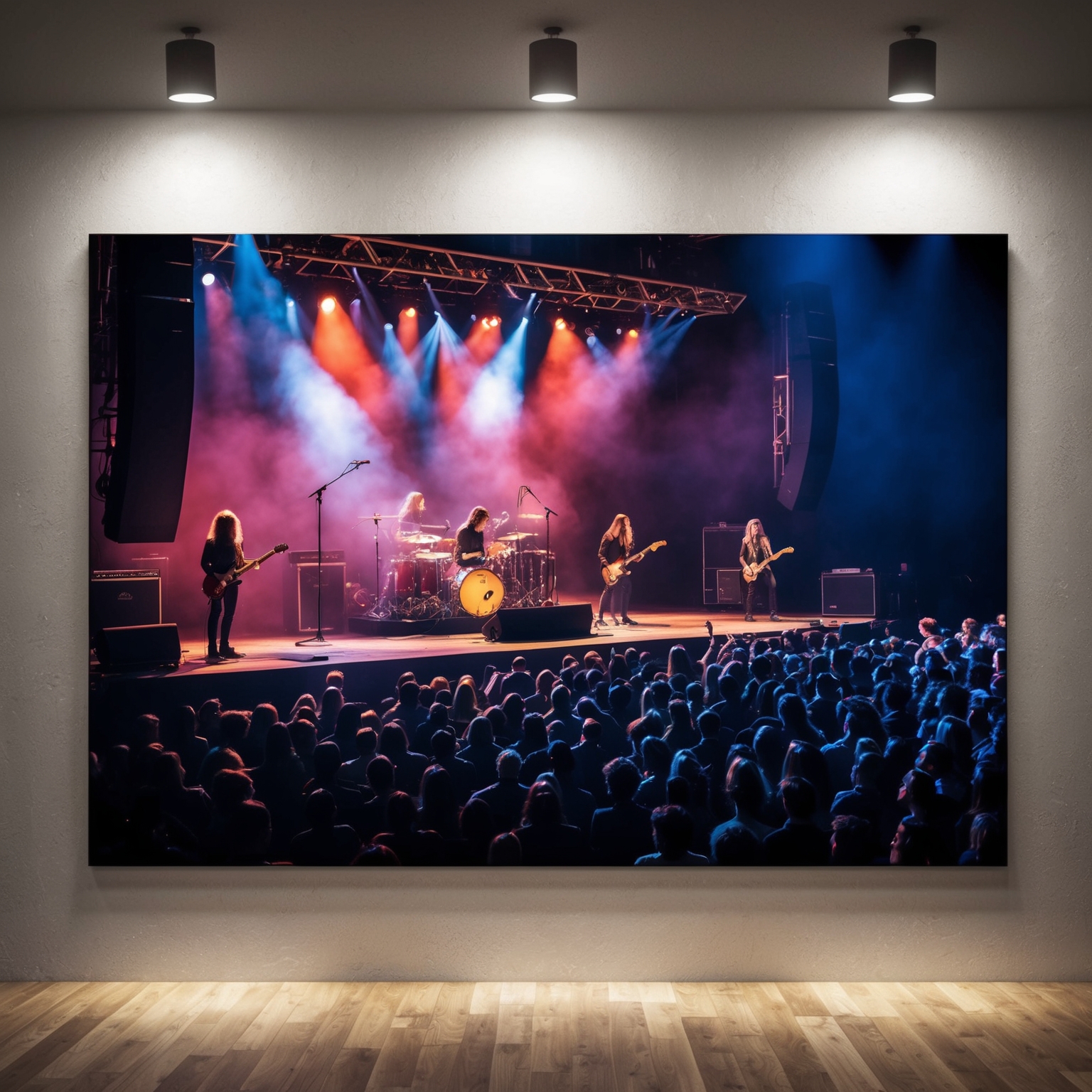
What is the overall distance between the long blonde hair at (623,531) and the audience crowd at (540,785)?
62cm

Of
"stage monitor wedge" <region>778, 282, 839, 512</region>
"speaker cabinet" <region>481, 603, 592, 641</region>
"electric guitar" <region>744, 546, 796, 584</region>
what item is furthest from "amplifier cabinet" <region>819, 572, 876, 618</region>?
"speaker cabinet" <region>481, 603, 592, 641</region>

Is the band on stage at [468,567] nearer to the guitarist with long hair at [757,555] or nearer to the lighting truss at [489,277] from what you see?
the guitarist with long hair at [757,555]

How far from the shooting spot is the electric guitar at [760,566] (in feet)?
12.5

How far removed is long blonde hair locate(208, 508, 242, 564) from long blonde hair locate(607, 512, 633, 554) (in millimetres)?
1272

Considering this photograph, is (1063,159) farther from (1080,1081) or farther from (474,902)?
(474,902)

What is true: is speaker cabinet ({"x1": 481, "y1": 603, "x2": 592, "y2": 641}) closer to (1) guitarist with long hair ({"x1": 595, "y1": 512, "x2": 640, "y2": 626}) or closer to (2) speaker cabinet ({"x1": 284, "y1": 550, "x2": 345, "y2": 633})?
(1) guitarist with long hair ({"x1": 595, "y1": 512, "x2": 640, "y2": 626})

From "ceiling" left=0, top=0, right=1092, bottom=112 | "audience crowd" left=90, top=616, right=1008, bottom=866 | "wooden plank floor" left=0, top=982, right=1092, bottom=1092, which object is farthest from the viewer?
"audience crowd" left=90, top=616, right=1008, bottom=866

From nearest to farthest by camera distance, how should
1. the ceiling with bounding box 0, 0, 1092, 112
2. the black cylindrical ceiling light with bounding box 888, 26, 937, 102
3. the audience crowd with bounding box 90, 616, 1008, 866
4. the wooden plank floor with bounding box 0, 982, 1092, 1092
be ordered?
the wooden plank floor with bounding box 0, 982, 1092, 1092 → the ceiling with bounding box 0, 0, 1092, 112 → the black cylindrical ceiling light with bounding box 888, 26, 937, 102 → the audience crowd with bounding box 90, 616, 1008, 866

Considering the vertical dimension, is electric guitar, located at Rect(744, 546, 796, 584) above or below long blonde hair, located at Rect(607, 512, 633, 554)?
below

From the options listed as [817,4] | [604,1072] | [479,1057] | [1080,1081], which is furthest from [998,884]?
[817,4]

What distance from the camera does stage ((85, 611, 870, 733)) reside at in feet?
12.3

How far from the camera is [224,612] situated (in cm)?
377

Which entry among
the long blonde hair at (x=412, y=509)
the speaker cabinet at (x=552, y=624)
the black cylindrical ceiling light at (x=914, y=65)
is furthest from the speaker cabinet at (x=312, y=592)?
the black cylindrical ceiling light at (x=914, y=65)

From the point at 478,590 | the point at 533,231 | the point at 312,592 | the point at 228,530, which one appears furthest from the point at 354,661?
the point at 533,231
